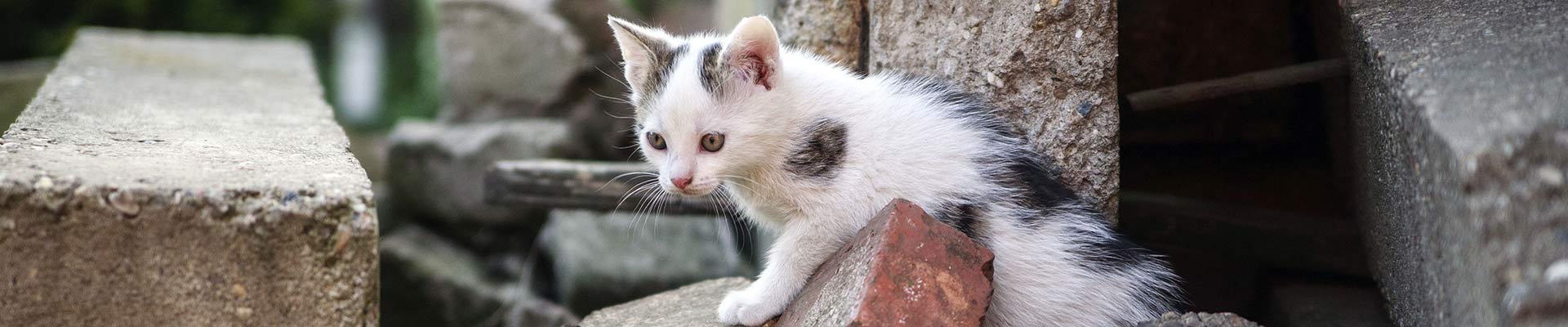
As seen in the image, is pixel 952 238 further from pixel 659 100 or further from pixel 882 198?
pixel 659 100

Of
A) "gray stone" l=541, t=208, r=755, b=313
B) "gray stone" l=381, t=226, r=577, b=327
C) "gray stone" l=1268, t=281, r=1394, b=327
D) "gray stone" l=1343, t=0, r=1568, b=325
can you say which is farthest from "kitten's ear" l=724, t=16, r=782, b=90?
"gray stone" l=381, t=226, r=577, b=327

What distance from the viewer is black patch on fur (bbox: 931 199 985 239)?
235 cm

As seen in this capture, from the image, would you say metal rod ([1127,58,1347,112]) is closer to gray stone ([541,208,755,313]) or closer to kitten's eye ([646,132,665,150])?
kitten's eye ([646,132,665,150])

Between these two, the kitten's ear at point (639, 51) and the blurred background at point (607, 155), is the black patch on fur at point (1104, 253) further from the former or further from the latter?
the kitten's ear at point (639, 51)

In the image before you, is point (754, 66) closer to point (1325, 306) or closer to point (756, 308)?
point (756, 308)

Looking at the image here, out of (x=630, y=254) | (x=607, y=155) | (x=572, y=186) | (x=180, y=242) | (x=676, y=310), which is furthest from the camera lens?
Answer: (x=607, y=155)

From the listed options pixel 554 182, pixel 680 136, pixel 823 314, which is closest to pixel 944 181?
pixel 823 314

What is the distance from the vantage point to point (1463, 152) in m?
1.63

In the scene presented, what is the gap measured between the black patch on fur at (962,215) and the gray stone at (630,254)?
259 cm

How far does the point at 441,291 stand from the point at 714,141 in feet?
11.3

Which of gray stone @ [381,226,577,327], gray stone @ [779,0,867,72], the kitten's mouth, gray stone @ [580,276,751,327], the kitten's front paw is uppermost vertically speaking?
gray stone @ [779,0,867,72]

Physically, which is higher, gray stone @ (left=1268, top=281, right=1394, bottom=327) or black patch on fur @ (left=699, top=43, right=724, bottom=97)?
black patch on fur @ (left=699, top=43, right=724, bottom=97)

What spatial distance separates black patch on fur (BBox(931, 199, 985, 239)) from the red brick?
13cm

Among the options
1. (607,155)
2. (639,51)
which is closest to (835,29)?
(639,51)
